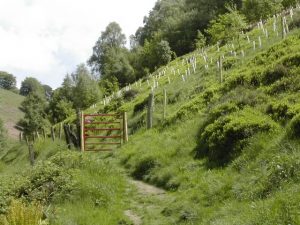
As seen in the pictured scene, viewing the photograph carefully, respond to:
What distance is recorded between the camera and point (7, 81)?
164125 millimetres

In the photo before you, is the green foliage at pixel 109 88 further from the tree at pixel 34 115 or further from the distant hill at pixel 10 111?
the distant hill at pixel 10 111

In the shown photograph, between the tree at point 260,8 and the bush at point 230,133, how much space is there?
113 ft

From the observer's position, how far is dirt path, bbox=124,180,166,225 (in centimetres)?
1221

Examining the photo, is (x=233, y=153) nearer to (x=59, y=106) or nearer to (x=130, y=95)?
(x=130, y=95)

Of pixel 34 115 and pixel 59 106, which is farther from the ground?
pixel 59 106

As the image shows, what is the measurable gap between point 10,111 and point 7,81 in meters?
51.5

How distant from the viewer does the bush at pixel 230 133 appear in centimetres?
1344

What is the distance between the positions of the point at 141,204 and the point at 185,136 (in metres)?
5.11

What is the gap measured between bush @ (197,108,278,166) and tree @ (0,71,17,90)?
155175 millimetres

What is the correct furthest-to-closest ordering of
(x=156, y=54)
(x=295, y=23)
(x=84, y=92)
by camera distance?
(x=156, y=54) < (x=84, y=92) < (x=295, y=23)

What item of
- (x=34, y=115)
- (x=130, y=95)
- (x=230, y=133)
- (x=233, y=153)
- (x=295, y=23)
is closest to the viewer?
(x=233, y=153)

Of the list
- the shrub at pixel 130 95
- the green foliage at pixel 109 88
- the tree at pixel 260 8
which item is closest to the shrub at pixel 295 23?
the shrub at pixel 130 95

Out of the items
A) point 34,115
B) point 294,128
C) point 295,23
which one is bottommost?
point 294,128

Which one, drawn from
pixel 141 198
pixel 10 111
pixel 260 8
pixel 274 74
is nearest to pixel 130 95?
pixel 260 8
